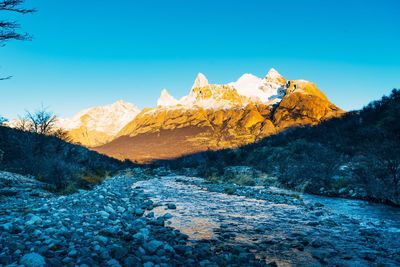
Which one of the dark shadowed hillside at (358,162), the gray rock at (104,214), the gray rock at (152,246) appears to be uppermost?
the dark shadowed hillside at (358,162)

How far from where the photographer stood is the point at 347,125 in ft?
308

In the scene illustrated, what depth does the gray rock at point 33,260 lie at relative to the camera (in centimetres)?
582

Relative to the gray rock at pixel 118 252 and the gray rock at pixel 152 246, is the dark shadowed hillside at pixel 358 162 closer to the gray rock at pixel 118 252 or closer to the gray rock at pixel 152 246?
the gray rock at pixel 152 246

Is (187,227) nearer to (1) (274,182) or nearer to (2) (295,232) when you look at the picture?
(2) (295,232)

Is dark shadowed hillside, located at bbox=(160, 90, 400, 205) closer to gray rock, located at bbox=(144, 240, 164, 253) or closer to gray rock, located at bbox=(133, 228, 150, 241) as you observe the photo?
gray rock, located at bbox=(133, 228, 150, 241)

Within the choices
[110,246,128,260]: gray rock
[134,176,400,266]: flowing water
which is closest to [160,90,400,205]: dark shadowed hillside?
[134,176,400,266]: flowing water

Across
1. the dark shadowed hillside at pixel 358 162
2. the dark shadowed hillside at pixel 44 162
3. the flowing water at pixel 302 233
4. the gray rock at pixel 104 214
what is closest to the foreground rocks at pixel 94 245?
the gray rock at pixel 104 214

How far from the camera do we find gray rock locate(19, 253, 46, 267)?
5824mm

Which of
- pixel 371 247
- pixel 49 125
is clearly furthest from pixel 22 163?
pixel 371 247

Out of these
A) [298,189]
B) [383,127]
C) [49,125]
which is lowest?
[298,189]

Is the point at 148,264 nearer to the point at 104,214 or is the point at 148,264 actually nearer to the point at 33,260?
the point at 33,260

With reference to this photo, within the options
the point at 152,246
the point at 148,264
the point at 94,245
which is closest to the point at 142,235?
the point at 152,246

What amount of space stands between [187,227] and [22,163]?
43.8 metres

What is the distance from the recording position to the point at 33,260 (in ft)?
19.4
